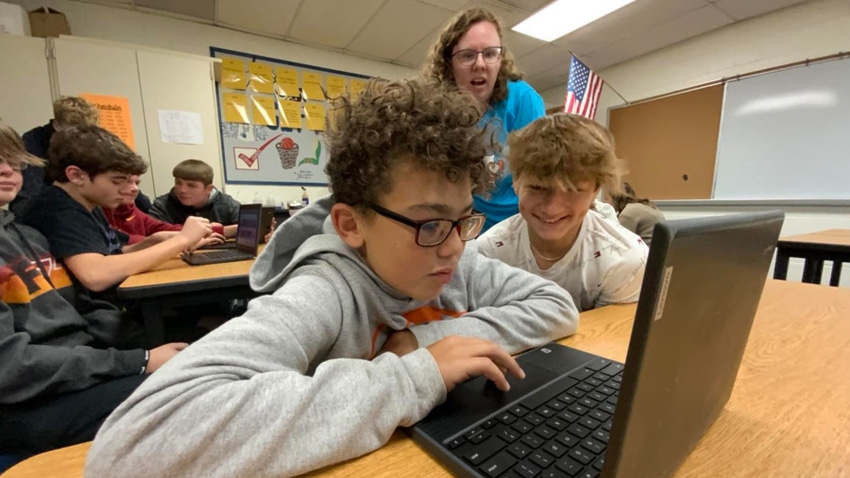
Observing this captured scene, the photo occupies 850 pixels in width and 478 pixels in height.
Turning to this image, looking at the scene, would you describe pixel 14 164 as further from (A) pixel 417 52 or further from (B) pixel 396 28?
(A) pixel 417 52

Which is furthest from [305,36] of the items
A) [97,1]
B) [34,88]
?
[34,88]

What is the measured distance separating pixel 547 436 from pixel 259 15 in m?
3.88

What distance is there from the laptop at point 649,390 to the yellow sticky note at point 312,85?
410 centimetres

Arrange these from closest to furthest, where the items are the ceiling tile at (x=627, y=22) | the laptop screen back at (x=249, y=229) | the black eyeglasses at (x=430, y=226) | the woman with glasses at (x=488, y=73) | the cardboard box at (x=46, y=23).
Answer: the black eyeglasses at (x=430, y=226) → the woman with glasses at (x=488, y=73) → the laptop screen back at (x=249, y=229) → the cardboard box at (x=46, y=23) → the ceiling tile at (x=627, y=22)

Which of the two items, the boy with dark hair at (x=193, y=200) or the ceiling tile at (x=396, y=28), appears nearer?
the boy with dark hair at (x=193, y=200)

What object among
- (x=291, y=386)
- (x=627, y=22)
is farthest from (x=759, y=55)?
(x=291, y=386)

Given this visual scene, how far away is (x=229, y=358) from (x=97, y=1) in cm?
395

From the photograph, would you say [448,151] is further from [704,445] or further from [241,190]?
[241,190]

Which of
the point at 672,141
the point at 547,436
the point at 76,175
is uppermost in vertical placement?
the point at 672,141

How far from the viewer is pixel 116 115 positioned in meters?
2.84

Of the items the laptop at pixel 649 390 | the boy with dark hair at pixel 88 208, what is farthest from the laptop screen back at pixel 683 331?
the boy with dark hair at pixel 88 208

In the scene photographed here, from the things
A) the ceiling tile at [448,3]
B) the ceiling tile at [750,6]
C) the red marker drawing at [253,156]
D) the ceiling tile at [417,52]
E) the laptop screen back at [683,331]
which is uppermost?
the ceiling tile at [448,3]

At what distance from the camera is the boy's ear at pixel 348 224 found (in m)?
0.64

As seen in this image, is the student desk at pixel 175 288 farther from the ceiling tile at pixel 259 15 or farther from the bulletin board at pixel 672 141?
the bulletin board at pixel 672 141
